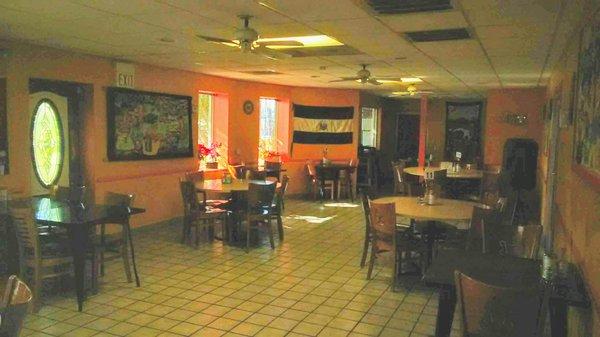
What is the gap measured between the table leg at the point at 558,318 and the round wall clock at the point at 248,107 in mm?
7536

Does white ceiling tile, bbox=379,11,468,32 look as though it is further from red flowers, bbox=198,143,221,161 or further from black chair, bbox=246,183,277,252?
red flowers, bbox=198,143,221,161

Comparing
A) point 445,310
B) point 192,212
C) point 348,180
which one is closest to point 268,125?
point 348,180

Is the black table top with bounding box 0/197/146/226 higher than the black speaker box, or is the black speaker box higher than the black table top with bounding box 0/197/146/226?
the black speaker box

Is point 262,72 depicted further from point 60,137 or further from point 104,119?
point 60,137

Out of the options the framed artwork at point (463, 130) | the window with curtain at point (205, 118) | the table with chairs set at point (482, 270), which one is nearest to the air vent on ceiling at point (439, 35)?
the table with chairs set at point (482, 270)

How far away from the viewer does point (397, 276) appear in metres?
5.04

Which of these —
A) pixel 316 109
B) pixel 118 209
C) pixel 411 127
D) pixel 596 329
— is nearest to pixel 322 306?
pixel 118 209

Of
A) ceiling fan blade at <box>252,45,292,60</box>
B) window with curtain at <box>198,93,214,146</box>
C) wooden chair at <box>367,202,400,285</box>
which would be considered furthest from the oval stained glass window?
wooden chair at <box>367,202,400,285</box>

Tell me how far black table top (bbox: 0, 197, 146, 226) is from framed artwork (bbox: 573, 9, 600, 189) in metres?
3.64

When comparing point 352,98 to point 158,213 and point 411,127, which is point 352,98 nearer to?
point 411,127

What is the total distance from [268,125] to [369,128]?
13.5ft

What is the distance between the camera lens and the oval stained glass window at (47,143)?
6.06 m

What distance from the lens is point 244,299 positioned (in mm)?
4492

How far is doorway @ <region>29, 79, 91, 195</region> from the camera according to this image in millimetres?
6047
